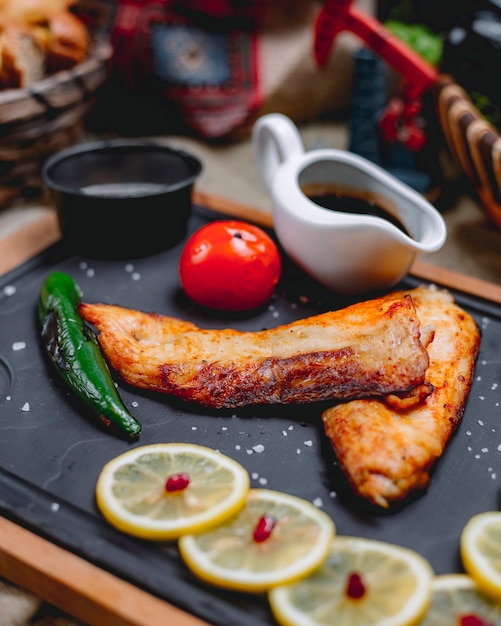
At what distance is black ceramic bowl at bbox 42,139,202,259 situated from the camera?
8.54 ft

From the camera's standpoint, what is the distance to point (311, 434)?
197 centimetres

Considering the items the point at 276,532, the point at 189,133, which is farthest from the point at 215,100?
the point at 276,532

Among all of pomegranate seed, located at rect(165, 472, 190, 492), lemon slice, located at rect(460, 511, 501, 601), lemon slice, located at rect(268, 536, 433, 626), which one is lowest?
lemon slice, located at rect(460, 511, 501, 601)

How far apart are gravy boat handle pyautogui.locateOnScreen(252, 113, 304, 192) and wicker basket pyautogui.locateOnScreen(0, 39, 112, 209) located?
912mm

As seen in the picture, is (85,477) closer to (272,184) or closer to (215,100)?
(272,184)

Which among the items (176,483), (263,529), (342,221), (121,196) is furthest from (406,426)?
(121,196)

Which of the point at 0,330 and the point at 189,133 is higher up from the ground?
the point at 0,330

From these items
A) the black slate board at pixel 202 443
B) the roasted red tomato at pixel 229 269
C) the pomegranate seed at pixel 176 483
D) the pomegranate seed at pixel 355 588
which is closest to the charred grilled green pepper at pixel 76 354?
the black slate board at pixel 202 443

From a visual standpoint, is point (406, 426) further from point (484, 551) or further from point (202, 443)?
point (202, 443)

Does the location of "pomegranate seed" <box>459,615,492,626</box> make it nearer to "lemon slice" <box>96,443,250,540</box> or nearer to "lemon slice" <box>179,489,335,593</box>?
→ "lemon slice" <box>179,489,335,593</box>

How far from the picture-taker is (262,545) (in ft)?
5.15

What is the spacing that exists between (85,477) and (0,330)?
75 centimetres

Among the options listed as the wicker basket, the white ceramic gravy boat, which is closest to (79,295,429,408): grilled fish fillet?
the white ceramic gravy boat

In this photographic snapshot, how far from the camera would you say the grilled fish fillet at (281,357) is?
77.0 inches
